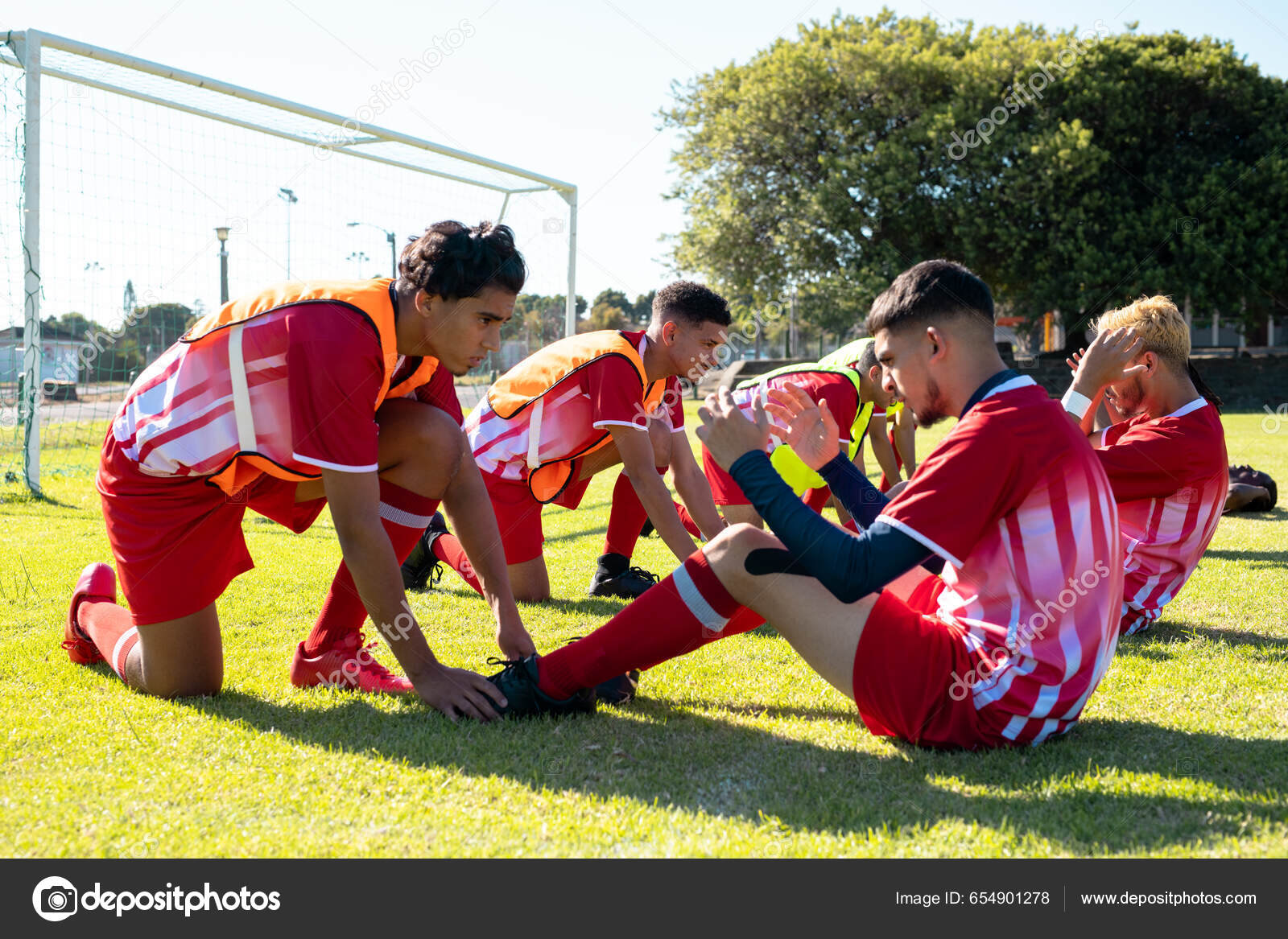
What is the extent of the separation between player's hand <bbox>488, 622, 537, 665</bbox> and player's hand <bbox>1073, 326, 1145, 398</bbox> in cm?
244

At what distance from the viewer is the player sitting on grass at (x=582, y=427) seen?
4613 millimetres

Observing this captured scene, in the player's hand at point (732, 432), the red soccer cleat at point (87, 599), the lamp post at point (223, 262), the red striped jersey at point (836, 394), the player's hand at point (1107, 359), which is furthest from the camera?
the lamp post at point (223, 262)

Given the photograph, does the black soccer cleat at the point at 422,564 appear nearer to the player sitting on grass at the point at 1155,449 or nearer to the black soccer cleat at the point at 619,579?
the black soccer cleat at the point at 619,579

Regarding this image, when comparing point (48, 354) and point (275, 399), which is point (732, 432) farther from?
point (48, 354)

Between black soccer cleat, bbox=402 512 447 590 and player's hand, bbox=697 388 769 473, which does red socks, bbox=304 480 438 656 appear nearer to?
player's hand, bbox=697 388 769 473

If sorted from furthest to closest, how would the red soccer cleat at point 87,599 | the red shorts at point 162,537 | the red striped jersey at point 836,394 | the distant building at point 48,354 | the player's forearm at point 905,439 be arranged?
the distant building at point 48,354 < the player's forearm at point 905,439 < the red striped jersey at point 836,394 < the red soccer cleat at point 87,599 < the red shorts at point 162,537

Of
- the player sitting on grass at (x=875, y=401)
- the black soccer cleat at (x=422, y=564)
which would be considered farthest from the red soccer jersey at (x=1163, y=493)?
the black soccer cleat at (x=422, y=564)

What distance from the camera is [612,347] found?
4668 millimetres

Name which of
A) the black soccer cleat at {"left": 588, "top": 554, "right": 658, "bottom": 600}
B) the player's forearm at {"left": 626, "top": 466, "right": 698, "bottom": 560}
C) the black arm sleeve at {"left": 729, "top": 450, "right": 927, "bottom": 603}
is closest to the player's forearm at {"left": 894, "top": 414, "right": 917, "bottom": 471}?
the black soccer cleat at {"left": 588, "top": 554, "right": 658, "bottom": 600}

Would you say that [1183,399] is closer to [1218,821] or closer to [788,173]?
[1218,821]

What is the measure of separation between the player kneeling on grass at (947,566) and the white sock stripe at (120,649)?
5.68 feet
